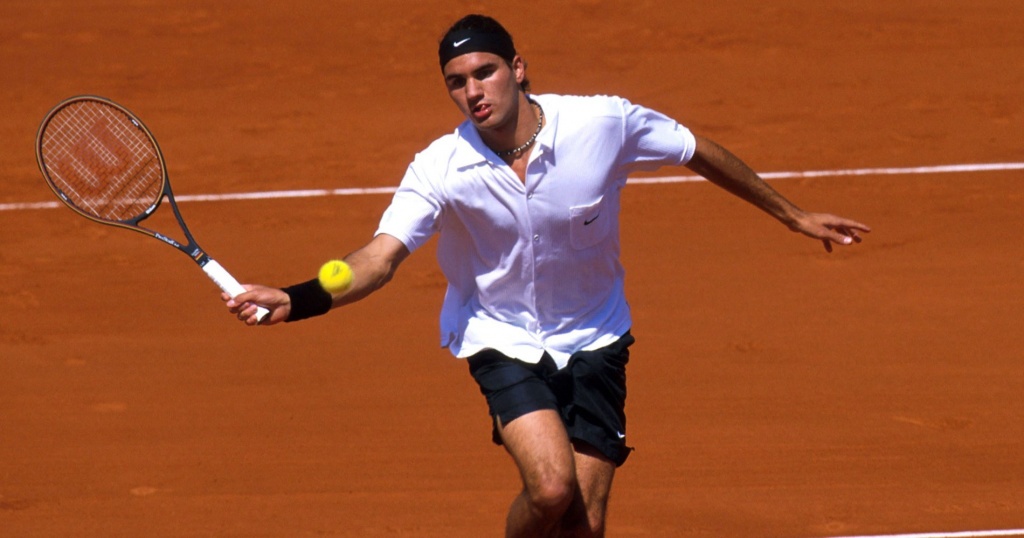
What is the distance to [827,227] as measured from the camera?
6227 mm

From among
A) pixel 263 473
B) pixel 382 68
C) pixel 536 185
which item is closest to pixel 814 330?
pixel 263 473

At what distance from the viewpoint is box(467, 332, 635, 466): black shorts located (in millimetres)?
5938

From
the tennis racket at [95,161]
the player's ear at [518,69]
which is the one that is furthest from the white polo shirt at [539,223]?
the tennis racket at [95,161]

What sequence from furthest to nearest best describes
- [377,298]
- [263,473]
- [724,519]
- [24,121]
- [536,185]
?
[24,121] → [377,298] → [263,473] → [724,519] → [536,185]

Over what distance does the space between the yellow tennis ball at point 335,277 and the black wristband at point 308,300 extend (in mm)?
25

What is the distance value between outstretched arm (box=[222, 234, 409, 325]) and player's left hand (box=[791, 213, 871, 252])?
1604 millimetres

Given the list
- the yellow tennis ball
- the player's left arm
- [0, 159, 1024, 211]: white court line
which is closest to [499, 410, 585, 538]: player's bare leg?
the yellow tennis ball

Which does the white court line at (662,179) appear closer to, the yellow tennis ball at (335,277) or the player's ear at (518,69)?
the player's ear at (518,69)

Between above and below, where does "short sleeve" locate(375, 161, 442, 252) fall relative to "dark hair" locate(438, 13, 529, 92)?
below

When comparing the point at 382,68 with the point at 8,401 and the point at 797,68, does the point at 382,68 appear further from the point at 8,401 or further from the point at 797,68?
the point at 8,401

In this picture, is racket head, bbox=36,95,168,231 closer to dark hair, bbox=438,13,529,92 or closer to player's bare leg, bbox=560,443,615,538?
dark hair, bbox=438,13,529,92

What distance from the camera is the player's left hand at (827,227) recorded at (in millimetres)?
6156

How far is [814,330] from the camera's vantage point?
9.37 meters

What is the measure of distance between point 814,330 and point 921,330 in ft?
2.08
